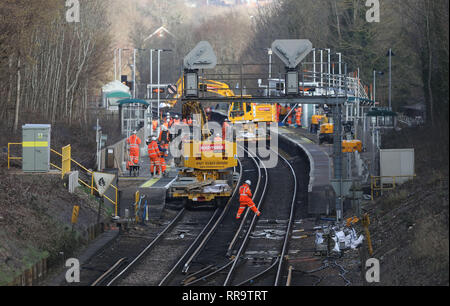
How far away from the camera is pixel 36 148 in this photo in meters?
25.9

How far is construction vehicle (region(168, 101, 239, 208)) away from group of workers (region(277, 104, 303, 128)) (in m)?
27.1

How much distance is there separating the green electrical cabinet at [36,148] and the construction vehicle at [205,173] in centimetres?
448

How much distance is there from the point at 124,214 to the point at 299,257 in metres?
7.49

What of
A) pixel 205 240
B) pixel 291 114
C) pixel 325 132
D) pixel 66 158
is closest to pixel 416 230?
pixel 205 240

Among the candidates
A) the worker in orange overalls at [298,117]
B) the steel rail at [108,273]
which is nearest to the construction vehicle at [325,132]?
the worker in orange overalls at [298,117]

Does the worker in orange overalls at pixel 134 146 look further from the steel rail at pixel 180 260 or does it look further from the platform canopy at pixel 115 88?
the platform canopy at pixel 115 88

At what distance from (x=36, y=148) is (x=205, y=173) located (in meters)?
5.94

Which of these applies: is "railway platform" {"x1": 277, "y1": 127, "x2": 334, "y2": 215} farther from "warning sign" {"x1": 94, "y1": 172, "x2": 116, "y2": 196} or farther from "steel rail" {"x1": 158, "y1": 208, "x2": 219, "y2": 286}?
"warning sign" {"x1": 94, "y1": 172, "x2": 116, "y2": 196}

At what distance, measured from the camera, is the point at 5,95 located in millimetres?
41969

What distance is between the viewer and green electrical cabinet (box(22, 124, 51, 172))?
84.0 ft

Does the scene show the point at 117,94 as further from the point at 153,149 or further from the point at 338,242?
the point at 338,242

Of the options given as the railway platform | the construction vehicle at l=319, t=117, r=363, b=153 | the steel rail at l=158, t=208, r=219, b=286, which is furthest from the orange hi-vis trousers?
the construction vehicle at l=319, t=117, r=363, b=153

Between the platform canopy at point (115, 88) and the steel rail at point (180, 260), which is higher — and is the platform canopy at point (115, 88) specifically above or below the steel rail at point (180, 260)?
above

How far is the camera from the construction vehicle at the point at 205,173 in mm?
26516
